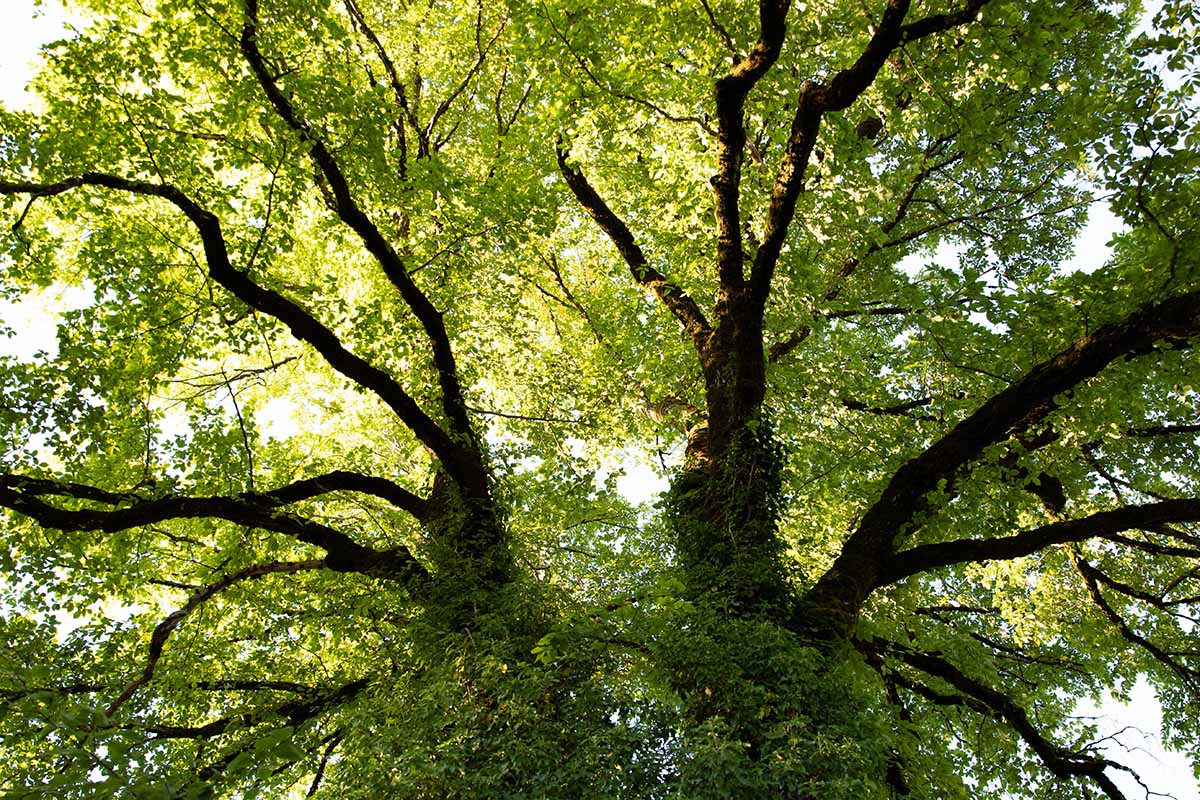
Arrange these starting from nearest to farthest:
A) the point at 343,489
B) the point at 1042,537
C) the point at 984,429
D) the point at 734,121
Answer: the point at 1042,537 → the point at 984,429 → the point at 734,121 → the point at 343,489

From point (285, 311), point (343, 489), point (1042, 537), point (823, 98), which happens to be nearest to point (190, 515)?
point (343, 489)

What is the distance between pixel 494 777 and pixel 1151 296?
5979 millimetres

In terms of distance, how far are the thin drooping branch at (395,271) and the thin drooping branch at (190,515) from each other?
1.13 m

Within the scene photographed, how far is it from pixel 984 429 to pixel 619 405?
6112 mm

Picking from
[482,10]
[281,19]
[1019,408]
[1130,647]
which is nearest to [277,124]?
[281,19]

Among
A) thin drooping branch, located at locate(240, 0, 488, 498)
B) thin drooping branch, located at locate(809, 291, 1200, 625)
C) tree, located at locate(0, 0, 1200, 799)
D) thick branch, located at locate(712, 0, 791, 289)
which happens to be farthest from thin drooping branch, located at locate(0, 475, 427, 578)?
thick branch, located at locate(712, 0, 791, 289)

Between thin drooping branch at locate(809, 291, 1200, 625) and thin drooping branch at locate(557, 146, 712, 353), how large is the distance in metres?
3.26

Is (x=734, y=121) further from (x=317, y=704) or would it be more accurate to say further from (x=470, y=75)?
(x=317, y=704)

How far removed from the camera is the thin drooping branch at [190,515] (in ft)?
21.6

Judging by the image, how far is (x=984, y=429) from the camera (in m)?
6.32

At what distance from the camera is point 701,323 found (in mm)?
8914

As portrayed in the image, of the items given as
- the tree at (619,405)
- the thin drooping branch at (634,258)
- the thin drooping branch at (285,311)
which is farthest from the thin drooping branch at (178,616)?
the thin drooping branch at (634,258)

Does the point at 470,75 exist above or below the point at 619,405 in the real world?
above

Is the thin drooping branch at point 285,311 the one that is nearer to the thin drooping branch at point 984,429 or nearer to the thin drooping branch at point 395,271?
the thin drooping branch at point 395,271
